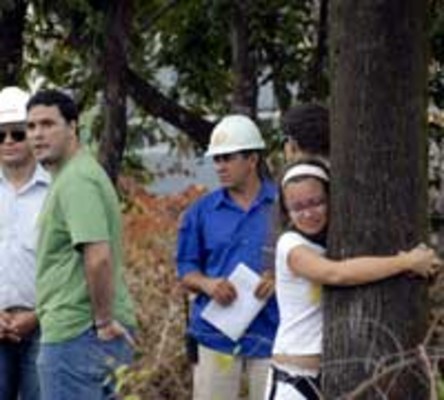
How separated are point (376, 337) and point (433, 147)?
5335 millimetres

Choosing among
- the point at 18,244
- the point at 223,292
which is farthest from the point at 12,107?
the point at 223,292

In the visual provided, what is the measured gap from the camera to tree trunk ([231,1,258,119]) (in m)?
9.84

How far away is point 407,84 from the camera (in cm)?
454

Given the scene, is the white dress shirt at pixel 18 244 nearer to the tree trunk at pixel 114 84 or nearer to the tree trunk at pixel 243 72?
the tree trunk at pixel 114 84

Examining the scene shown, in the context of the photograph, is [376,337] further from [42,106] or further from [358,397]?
[42,106]

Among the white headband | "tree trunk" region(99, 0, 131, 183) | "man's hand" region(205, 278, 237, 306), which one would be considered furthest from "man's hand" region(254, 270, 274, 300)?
"tree trunk" region(99, 0, 131, 183)

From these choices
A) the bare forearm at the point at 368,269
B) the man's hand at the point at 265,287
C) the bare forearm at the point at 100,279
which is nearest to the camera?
the bare forearm at the point at 368,269

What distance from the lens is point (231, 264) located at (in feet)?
21.0

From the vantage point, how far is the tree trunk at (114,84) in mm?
9453

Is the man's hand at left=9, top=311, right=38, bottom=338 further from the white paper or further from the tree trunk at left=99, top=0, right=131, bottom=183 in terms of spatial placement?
the tree trunk at left=99, top=0, right=131, bottom=183

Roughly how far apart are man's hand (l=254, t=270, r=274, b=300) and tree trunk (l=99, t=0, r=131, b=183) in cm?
334

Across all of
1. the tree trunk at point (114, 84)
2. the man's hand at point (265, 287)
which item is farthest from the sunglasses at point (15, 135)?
the tree trunk at point (114, 84)

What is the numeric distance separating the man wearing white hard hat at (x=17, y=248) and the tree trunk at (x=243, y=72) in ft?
10.9

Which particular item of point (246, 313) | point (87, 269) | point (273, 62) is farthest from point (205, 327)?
point (273, 62)
